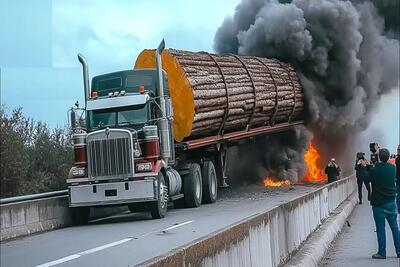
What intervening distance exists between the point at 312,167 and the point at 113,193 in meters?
19.9

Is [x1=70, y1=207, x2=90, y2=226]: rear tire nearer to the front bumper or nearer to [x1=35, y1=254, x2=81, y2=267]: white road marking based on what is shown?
the front bumper

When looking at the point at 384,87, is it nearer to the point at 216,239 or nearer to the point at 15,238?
the point at 15,238

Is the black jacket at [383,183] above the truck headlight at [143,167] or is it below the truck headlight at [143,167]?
below

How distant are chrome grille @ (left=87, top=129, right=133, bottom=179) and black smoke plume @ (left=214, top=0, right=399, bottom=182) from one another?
51.3ft

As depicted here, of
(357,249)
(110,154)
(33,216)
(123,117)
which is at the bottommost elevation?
(357,249)

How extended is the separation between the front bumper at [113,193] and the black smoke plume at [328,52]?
1551cm

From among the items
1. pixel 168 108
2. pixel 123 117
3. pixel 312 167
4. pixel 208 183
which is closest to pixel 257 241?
pixel 123 117

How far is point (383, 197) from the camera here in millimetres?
10156

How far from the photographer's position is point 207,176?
66.5 ft

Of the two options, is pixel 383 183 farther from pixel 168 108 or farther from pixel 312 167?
pixel 312 167

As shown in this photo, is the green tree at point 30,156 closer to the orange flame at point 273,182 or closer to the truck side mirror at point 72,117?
the truck side mirror at point 72,117

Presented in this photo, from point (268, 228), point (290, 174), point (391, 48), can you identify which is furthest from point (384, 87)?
point (268, 228)

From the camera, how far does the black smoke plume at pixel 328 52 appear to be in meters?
31.2

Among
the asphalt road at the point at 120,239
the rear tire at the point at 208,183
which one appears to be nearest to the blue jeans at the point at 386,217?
the asphalt road at the point at 120,239
